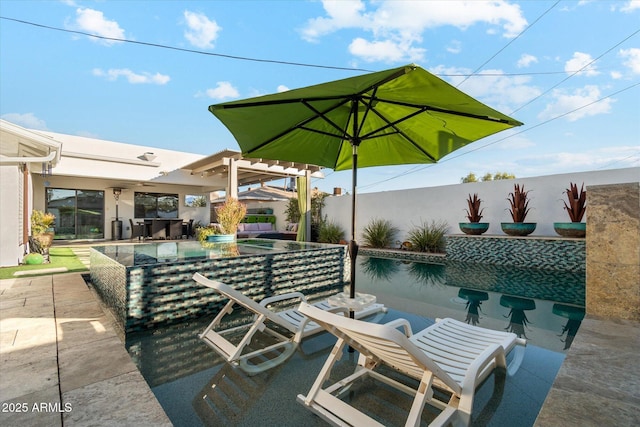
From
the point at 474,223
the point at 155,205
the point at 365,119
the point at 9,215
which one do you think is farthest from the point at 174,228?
the point at 365,119

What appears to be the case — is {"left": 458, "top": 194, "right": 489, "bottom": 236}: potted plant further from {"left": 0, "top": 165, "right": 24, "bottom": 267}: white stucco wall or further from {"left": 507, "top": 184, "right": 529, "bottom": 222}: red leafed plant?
{"left": 0, "top": 165, "right": 24, "bottom": 267}: white stucco wall

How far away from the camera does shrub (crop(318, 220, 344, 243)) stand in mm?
13480

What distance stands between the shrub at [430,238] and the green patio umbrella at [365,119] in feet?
22.3

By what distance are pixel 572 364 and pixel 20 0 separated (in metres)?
13.1

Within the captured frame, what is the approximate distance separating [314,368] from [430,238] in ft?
28.5

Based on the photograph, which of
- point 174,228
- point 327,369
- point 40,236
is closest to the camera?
point 327,369

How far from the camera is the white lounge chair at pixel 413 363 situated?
1578 mm

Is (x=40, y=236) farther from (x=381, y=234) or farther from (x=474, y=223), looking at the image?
(x=474, y=223)

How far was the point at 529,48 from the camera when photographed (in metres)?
14.9

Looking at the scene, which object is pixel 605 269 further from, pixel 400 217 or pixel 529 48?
pixel 529 48

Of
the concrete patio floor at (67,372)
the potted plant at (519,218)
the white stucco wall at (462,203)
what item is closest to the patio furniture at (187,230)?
the white stucco wall at (462,203)

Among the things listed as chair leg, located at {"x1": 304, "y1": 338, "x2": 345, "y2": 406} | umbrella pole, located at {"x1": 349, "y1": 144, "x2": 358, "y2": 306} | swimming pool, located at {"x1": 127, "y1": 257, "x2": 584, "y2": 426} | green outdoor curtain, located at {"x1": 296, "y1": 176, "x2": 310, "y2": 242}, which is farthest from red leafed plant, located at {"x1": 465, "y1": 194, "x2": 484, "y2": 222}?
chair leg, located at {"x1": 304, "y1": 338, "x2": 345, "y2": 406}

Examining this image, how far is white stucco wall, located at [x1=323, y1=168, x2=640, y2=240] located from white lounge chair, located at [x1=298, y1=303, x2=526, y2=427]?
782 cm

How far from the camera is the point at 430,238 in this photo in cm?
1048
